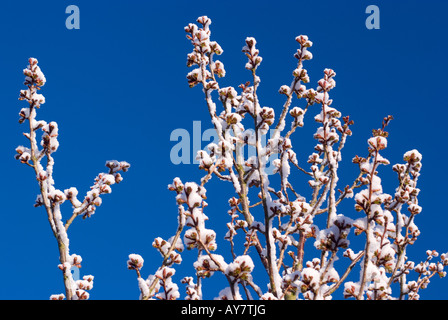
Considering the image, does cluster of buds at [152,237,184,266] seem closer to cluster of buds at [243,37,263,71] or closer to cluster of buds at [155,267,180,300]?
cluster of buds at [155,267,180,300]

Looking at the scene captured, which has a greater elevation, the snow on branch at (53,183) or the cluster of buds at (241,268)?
the snow on branch at (53,183)

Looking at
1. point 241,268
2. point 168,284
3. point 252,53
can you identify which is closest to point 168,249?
point 168,284

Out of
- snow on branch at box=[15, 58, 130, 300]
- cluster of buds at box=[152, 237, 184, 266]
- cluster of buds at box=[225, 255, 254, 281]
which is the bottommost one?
Answer: cluster of buds at box=[225, 255, 254, 281]

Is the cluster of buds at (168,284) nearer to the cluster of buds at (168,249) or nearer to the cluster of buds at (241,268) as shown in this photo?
the cluster of buds at (168,249)

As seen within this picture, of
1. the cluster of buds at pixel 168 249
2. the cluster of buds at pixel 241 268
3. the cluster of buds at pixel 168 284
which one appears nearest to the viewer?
the cluster of buds at pixel 241 268

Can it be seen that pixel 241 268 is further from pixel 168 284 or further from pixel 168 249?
pixel 168 249

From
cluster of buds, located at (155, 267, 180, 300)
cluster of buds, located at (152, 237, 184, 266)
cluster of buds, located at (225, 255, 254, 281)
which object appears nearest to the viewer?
cluster of buds, located at (225, 255, 254, 281)

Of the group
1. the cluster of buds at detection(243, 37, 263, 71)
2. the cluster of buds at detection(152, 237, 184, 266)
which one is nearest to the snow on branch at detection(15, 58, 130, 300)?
the cluster of buds at detection(152, 237, 184, 266)

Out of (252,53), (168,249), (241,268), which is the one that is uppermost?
(252,53)

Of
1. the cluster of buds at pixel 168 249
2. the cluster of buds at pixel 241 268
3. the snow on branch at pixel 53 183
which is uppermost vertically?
the snow on branch at pixel 53 183

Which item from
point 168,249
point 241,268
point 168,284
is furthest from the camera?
point 168,249

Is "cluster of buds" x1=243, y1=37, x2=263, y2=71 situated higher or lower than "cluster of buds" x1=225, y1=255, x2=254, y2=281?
higher

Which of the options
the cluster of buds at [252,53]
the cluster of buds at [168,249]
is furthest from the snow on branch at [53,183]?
the cluster of buds at [252,53]
